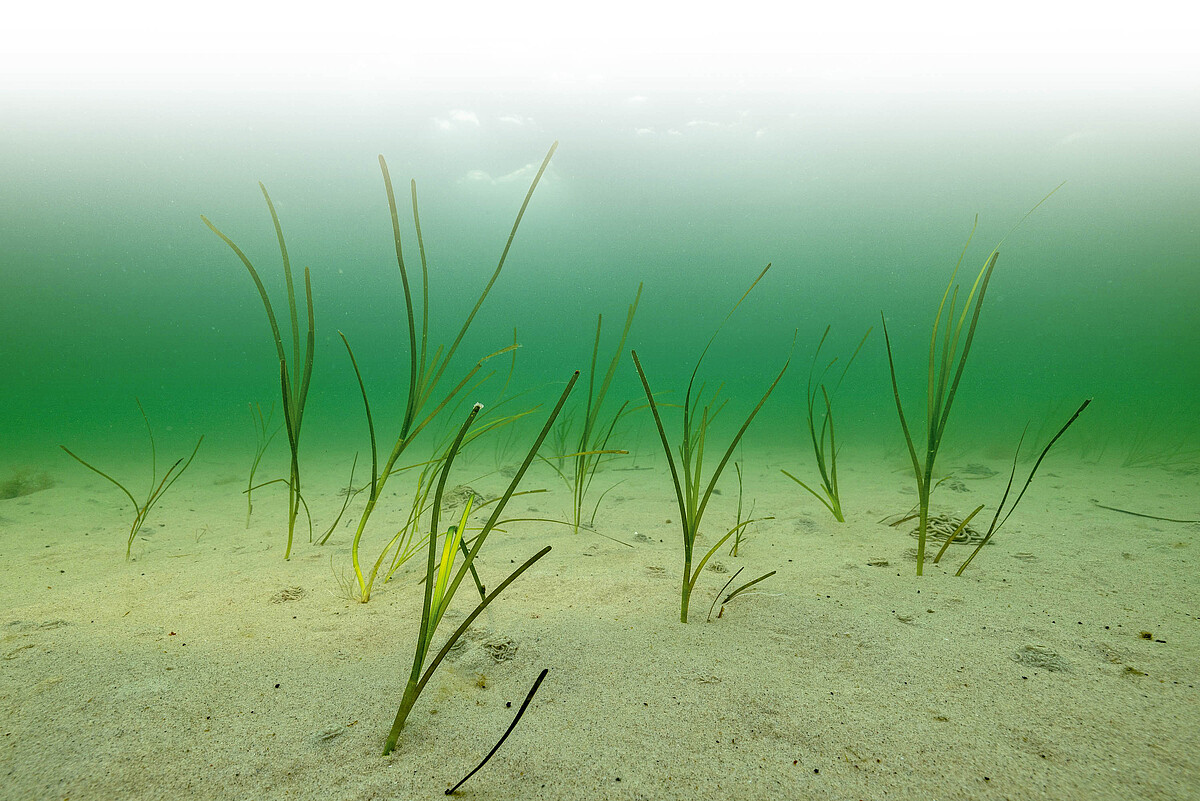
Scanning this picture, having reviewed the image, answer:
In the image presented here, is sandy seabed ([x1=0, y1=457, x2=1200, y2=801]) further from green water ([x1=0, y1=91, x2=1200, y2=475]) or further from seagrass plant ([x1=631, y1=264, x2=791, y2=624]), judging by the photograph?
green water ([x1=0, y1=91, x2=1200, y2=475])

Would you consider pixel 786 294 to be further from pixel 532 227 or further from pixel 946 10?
pixel 946 10

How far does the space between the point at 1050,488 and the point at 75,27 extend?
17.9m

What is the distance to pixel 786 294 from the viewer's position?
8031 centimetres

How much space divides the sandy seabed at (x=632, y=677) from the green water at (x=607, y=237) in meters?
6.67

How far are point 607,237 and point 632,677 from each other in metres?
61.4

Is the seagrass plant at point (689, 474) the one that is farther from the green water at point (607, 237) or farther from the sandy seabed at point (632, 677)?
the green water at point (607, 237)

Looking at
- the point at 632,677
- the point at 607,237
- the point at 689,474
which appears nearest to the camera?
the point at 632,677

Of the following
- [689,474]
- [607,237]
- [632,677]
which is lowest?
[632,677]

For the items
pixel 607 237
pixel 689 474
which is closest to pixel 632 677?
pixel 689 474

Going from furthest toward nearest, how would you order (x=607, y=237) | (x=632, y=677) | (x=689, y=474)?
(x=607, y=237) < (x=689, y=474) < (x=632, y=677)

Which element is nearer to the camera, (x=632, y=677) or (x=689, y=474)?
(x=632, y=677)

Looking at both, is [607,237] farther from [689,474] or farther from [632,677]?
[632,677]

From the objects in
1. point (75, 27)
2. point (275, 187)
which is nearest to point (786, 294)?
point (275, 187)

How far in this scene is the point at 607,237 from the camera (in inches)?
2296
